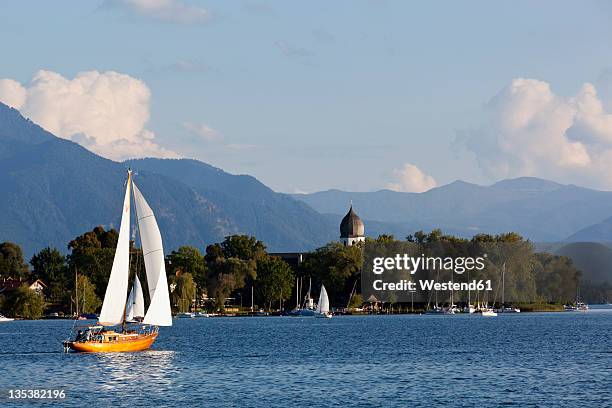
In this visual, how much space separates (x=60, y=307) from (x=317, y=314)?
42071 mm

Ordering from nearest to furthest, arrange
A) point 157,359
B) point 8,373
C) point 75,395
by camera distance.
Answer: point 75,395 < point 8,373 < point 157,359

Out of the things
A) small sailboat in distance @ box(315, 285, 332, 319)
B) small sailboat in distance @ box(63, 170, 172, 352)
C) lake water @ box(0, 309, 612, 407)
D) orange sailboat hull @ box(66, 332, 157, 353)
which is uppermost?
small sailboat in distance @ box(315, 285, 332, 319)

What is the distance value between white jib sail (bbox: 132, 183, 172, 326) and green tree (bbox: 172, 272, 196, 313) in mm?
104865

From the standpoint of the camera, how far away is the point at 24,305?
178125mm

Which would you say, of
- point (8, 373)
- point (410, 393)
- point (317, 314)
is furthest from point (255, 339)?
point (317, 314)

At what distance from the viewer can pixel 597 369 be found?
2931 inches

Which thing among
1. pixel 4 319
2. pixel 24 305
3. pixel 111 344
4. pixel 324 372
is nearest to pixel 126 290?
pixel 111 344

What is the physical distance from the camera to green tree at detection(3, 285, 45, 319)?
17850cm

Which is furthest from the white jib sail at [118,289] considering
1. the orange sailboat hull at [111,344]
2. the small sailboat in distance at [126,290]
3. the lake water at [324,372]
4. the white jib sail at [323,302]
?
the white jib sail at [323,302]

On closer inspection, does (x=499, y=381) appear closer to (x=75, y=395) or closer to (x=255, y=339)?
(x=75, y=395)

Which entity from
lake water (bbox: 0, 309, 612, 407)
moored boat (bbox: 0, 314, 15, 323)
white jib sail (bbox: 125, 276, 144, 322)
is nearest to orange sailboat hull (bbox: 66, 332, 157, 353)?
lake water (bbox: 0, 309, 612, 407)

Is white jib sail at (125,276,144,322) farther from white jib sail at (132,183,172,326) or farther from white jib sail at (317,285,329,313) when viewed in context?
white jib sail at (317,285,329,313)

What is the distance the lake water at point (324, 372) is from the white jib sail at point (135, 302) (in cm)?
1122

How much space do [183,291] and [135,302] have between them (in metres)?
64.4
